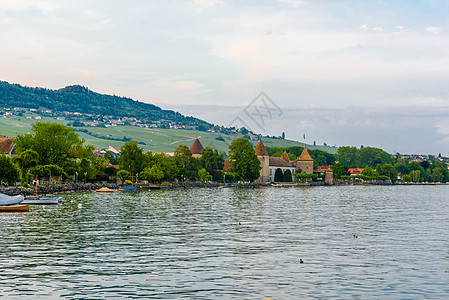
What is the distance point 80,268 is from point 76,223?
1954 cm

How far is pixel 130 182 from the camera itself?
411 feet

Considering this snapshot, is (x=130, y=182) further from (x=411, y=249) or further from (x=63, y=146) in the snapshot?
(x=411, y=249)

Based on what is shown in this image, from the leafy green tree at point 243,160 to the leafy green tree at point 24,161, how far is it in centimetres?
8191

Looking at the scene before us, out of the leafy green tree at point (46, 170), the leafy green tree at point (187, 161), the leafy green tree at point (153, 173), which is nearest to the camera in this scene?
the leafy green tree at point (46, 170)

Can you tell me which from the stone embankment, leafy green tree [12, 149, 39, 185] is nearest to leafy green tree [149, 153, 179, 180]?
the stone embankment

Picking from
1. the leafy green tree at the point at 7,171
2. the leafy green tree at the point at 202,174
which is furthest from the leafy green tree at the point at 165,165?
the leafy green tree at the point at 7,171

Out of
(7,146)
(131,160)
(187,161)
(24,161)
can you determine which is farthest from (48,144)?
(187,161)

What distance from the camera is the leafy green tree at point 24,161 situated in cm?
8743

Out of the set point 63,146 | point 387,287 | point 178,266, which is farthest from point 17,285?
point 63,146

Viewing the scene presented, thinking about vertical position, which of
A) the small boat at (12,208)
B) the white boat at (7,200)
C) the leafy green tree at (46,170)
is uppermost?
the leafy green tree at (46,170)

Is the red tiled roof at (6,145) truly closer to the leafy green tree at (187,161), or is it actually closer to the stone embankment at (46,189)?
the stone embankment at (46,189)

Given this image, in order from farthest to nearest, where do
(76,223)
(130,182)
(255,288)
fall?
(130,182)
(76,223)
(255,288)

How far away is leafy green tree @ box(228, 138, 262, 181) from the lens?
16475 centimetres

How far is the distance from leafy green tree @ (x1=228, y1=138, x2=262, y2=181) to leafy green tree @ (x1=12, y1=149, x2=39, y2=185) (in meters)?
81.9
